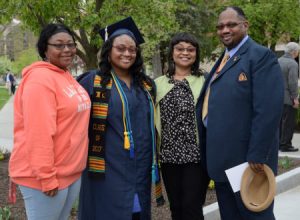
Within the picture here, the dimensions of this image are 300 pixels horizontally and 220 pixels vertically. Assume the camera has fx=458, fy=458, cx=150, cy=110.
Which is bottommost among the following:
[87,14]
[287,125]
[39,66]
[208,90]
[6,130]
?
[6,130]

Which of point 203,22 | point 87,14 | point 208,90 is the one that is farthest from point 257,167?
point 203,22

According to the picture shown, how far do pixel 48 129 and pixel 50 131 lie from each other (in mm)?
21

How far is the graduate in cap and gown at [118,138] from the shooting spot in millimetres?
3459

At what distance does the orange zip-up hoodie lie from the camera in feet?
9.60

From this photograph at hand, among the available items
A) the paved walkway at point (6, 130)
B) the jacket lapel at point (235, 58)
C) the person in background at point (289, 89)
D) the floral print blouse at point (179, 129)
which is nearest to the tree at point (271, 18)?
the paved walkway at point (6, 130)

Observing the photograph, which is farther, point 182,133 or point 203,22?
point 203,22

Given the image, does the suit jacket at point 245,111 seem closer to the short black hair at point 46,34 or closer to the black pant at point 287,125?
the short black hair at point 46,34

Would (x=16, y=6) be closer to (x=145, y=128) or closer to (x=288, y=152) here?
(x=145, y=128)

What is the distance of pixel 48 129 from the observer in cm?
294

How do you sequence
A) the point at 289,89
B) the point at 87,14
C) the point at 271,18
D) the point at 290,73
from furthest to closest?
the point at 271,18 → the point at 289,89 → the point at 290,73 → the point at 87,14

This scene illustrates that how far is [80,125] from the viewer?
3160 millimetres

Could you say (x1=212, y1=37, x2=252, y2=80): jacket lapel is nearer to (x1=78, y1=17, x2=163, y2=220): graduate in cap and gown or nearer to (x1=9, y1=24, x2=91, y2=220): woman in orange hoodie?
(x1=78, y1=17, x2=163, y2=220): graduate in cap and gown

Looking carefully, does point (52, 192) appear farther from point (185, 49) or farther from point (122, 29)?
point (185, 49)

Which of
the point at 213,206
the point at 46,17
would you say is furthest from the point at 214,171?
the point at 46,17
